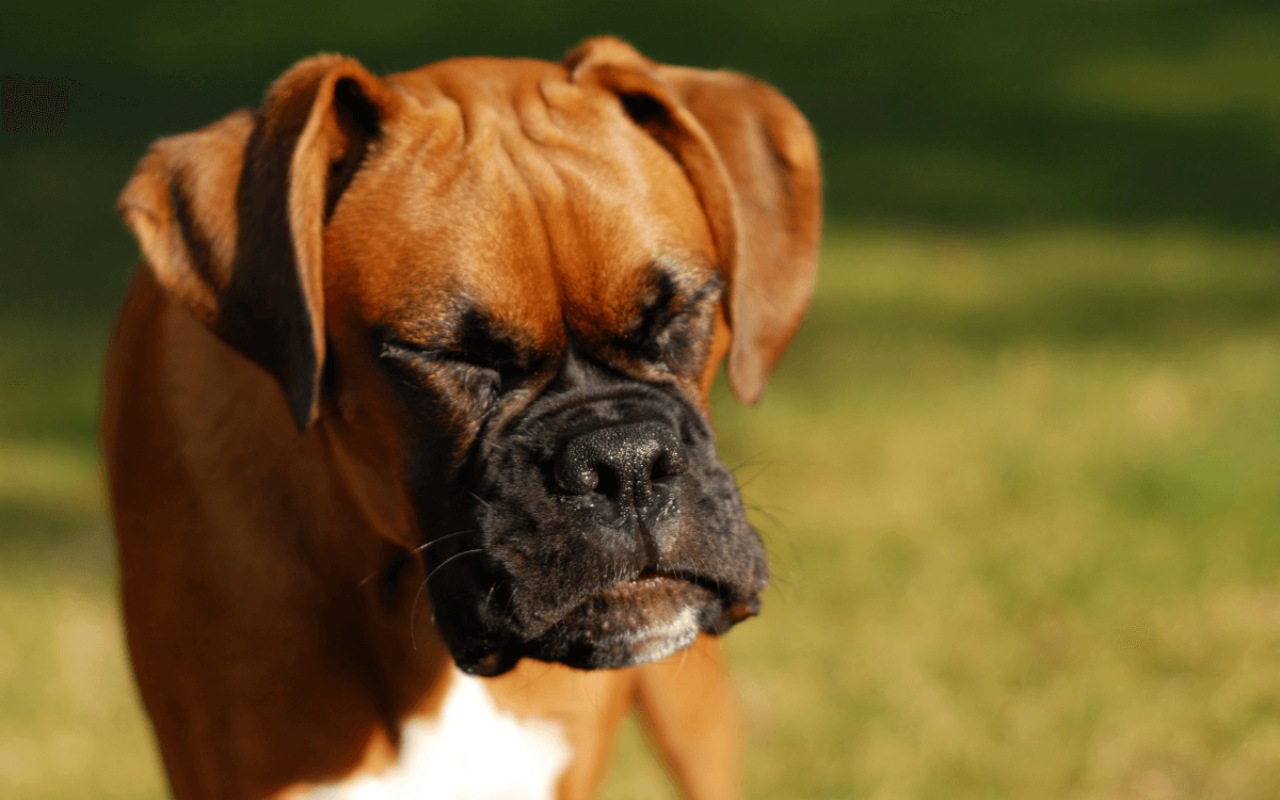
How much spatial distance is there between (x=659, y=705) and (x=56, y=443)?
3769mm

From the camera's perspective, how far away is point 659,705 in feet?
13.2

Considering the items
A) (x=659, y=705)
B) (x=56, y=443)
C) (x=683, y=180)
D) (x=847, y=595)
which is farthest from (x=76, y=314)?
(x=683, y=180)

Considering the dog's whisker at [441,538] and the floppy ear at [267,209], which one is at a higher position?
the floppy ear at [267,209]

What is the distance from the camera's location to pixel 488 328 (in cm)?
291

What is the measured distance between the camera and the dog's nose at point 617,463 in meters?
2.86

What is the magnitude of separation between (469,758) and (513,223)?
117cm

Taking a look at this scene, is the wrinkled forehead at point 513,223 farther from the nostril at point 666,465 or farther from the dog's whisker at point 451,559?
the dog's whisker at point 451,559

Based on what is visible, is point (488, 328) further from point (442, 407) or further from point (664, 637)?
point (664, 637)

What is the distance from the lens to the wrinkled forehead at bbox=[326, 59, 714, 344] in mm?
2918

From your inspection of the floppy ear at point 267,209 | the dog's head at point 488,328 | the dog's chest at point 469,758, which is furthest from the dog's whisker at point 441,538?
the dog's chest at point 469,758

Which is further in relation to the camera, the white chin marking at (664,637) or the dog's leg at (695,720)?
the dog's leg at (695,720)

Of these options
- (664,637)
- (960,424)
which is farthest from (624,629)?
(960,424)

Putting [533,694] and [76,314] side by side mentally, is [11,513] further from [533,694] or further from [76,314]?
[533,694]

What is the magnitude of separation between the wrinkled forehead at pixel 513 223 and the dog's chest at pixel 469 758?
3.02ft
